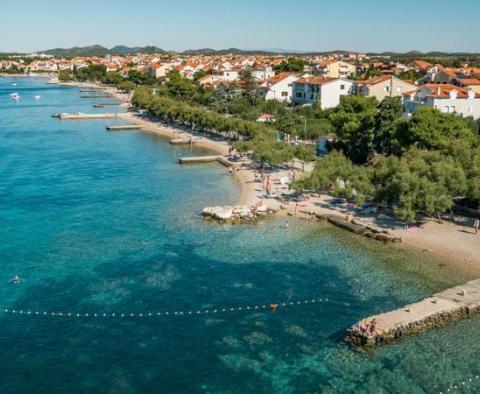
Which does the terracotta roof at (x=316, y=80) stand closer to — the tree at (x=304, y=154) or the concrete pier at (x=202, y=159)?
the concrete pier at (x=202, y=159)

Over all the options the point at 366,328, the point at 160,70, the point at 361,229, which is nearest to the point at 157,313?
the point at 366,328

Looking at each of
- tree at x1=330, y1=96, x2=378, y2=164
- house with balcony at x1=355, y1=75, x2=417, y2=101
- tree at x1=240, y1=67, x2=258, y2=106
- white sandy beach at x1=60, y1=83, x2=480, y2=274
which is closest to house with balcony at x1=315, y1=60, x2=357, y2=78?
tree at x1=240, y1=67, x2=258, y2=106

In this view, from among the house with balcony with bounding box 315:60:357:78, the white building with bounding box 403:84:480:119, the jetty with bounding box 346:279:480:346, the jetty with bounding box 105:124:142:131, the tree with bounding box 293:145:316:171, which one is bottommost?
the jetty with bounding box 346:279:480:346

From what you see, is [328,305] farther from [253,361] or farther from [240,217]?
[240,217]

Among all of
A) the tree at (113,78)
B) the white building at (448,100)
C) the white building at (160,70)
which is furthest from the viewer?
the tree at (113,78)

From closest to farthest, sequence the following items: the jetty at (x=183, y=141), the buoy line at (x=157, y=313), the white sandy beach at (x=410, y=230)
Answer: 1. the buoy line at (x=157, y=313)
2. the white sandy beach at (x=410, y=230)
3. the jetty at (x=183, y=141)

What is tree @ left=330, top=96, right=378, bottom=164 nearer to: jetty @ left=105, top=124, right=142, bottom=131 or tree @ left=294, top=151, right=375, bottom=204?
tree @ left=294, top=151, right=375, bottom=204

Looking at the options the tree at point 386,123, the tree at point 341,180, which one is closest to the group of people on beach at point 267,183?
the tree at point 341,180
